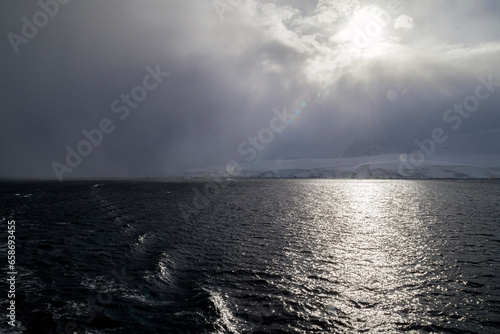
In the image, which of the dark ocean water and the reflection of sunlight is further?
the reflection of sunlight

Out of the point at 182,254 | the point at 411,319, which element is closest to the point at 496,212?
the point at 411,319

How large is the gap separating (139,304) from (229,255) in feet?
34.0

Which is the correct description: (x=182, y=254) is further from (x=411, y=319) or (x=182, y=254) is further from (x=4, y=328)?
(x=411, y=319)

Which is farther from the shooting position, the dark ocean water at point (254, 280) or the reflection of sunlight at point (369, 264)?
the reflection of sunlight at point (369, 264)

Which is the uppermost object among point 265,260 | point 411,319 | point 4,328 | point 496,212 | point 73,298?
point 496,212

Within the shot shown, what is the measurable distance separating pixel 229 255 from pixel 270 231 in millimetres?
11254

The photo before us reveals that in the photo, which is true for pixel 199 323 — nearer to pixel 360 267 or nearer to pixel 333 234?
pixel 360 267

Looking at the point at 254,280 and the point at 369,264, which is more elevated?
the point at 369,264

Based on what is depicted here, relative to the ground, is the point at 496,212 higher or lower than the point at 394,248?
higher

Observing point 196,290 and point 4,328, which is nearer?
point 4,328

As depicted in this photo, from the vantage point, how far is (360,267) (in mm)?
20844

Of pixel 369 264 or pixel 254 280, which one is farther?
pixel 369 264

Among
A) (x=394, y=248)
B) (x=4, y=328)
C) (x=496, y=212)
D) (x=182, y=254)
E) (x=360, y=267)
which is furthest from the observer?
(x=496, y=212)

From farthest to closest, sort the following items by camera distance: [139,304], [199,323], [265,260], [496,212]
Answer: [496,212] → [265,260] → [139,304] → [199,323]
